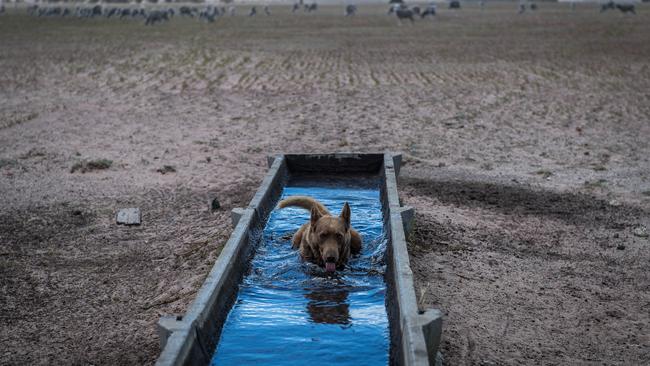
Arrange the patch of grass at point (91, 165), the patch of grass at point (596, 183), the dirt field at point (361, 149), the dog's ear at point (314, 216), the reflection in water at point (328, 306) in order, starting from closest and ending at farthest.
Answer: the reflection in water at point (328, 306) < the dirt field at point (361, 149) < the dog's ear at point (314, 216) < the patch of grass at point (596, 183) < the patch of grass at point (91, 165)

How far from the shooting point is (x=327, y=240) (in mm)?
7020

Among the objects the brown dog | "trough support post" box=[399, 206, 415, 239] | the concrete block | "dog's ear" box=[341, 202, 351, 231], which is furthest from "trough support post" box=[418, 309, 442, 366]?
the concrete block

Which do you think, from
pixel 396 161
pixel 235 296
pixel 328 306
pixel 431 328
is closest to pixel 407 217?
pixel 328 306

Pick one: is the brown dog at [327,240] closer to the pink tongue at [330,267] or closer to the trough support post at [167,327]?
the pink tongue at [330,267]

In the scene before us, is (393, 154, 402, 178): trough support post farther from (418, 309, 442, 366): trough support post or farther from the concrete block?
(418, 309, 442, 366): trough support post

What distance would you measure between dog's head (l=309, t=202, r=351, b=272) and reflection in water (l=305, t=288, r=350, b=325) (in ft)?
0.83

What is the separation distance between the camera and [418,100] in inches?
671

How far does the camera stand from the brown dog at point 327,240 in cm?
699

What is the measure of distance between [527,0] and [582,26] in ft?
123

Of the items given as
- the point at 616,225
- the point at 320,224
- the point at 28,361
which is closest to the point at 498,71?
the point at 616,225

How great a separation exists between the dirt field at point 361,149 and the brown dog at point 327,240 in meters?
0.78

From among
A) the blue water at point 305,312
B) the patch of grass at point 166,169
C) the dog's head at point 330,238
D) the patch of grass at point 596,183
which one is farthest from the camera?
the patch of grass at point 166,169

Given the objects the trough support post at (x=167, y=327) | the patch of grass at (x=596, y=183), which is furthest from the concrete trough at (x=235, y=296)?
the patch of grass at (x=596, y=183)

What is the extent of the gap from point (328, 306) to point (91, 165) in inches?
239
